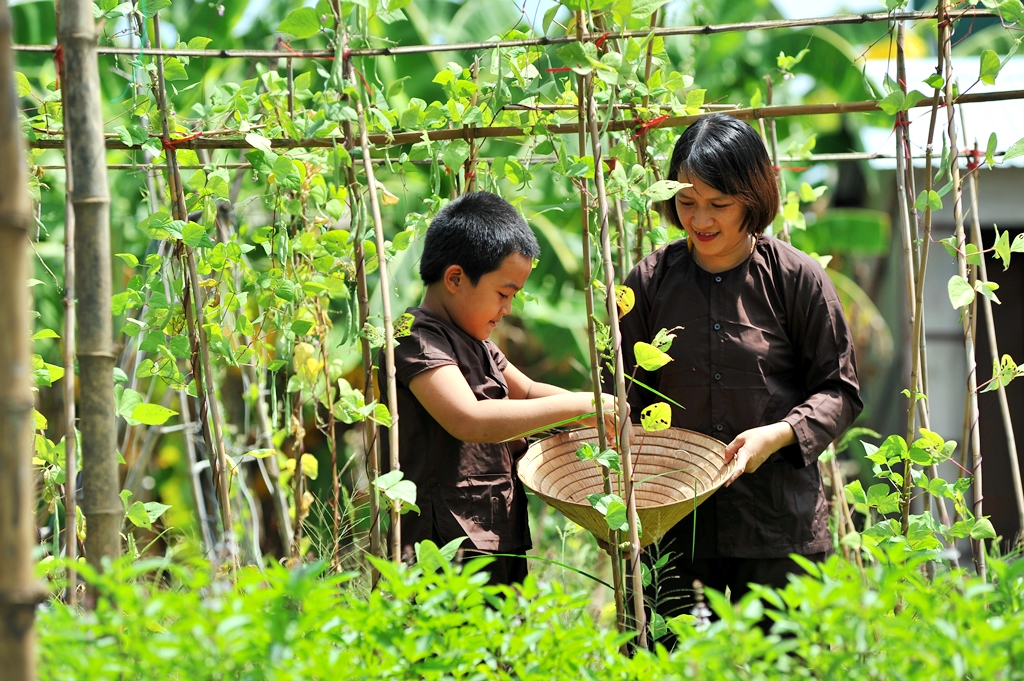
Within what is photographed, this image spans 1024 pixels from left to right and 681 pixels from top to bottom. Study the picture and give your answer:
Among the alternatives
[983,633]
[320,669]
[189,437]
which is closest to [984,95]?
[983,633]

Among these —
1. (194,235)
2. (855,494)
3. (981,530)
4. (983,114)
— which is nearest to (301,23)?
(194,235)

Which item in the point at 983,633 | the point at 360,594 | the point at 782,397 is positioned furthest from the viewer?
the point at 360,594

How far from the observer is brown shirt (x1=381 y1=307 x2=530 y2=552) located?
81.4 inches

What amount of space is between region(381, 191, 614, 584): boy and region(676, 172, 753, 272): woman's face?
14.6 inches

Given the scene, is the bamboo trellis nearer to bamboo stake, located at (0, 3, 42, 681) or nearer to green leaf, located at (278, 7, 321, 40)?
green leaf, located at (278, 7, 321, 40)

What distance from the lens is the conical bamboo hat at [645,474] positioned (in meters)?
1.89

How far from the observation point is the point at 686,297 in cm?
220

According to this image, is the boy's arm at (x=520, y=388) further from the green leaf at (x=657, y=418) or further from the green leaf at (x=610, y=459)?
the green leaf at (x=610, y=459)

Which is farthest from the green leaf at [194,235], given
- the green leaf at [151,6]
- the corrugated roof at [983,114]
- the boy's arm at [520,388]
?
the corrugated roof at [983,114]

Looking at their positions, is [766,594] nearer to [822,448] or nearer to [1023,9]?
[822,448]

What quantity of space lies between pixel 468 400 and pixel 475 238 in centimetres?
39

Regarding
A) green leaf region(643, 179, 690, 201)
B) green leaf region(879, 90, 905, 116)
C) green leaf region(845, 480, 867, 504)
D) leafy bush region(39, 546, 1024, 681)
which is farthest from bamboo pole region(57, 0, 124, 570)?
green leaf region(845, 480, 867, 504)

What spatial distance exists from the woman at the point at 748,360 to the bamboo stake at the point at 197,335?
3.23 feet

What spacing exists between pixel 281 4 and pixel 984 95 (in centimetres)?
583
